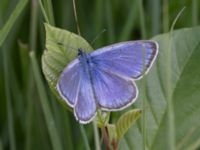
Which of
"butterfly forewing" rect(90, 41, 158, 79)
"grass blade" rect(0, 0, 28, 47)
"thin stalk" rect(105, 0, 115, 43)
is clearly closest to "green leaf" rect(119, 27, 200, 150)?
"butterfly forewing" rect(90, 41, 158, 79)

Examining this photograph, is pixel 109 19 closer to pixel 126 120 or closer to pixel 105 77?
pixel 105 77

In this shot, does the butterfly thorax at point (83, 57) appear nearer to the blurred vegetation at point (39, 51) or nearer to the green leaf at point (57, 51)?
the green leaf at point (57, 51)

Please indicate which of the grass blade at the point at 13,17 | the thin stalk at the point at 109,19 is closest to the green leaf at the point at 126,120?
the grass blade at the point at 13,17

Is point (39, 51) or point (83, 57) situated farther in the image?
point (39, 51)

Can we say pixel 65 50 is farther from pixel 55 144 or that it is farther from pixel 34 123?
pixel 34 123

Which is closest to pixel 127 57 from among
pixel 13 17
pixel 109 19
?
pixel 13 17

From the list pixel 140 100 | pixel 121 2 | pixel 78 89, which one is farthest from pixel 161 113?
pixel 121 2
